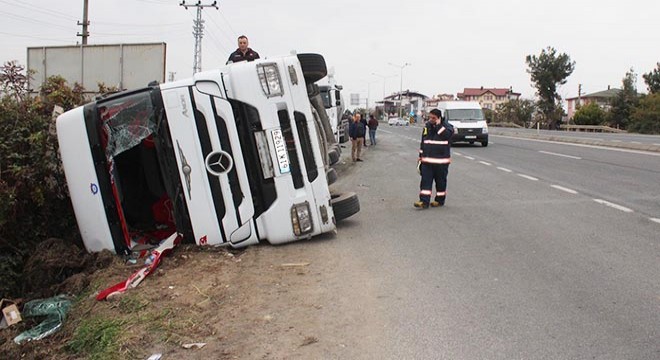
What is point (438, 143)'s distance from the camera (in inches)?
371

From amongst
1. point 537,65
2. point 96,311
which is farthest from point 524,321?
point 537,65

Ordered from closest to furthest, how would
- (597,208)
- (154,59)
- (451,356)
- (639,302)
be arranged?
(451,356), (639,302), (597,208), (154,59)

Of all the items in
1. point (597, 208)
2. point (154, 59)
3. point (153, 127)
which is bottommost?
point (597, 208)

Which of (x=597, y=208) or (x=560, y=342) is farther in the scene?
(x=597, y=208)

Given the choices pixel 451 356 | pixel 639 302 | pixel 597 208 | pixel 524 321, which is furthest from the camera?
pixel 597 208

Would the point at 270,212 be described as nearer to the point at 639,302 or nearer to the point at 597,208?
the point at 639,302

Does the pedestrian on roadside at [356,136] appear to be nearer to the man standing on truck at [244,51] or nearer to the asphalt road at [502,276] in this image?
the asphalt road at [502,276]

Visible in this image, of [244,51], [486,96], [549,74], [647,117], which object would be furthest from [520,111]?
[244,51]

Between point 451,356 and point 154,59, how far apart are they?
41.7ft

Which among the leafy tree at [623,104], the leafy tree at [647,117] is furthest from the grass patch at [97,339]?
the leafy tree at [623,104]

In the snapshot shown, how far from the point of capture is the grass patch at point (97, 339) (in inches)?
152

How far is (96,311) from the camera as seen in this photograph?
15.3 ft

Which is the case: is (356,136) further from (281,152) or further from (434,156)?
(281,152)

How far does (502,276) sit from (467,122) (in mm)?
22463
